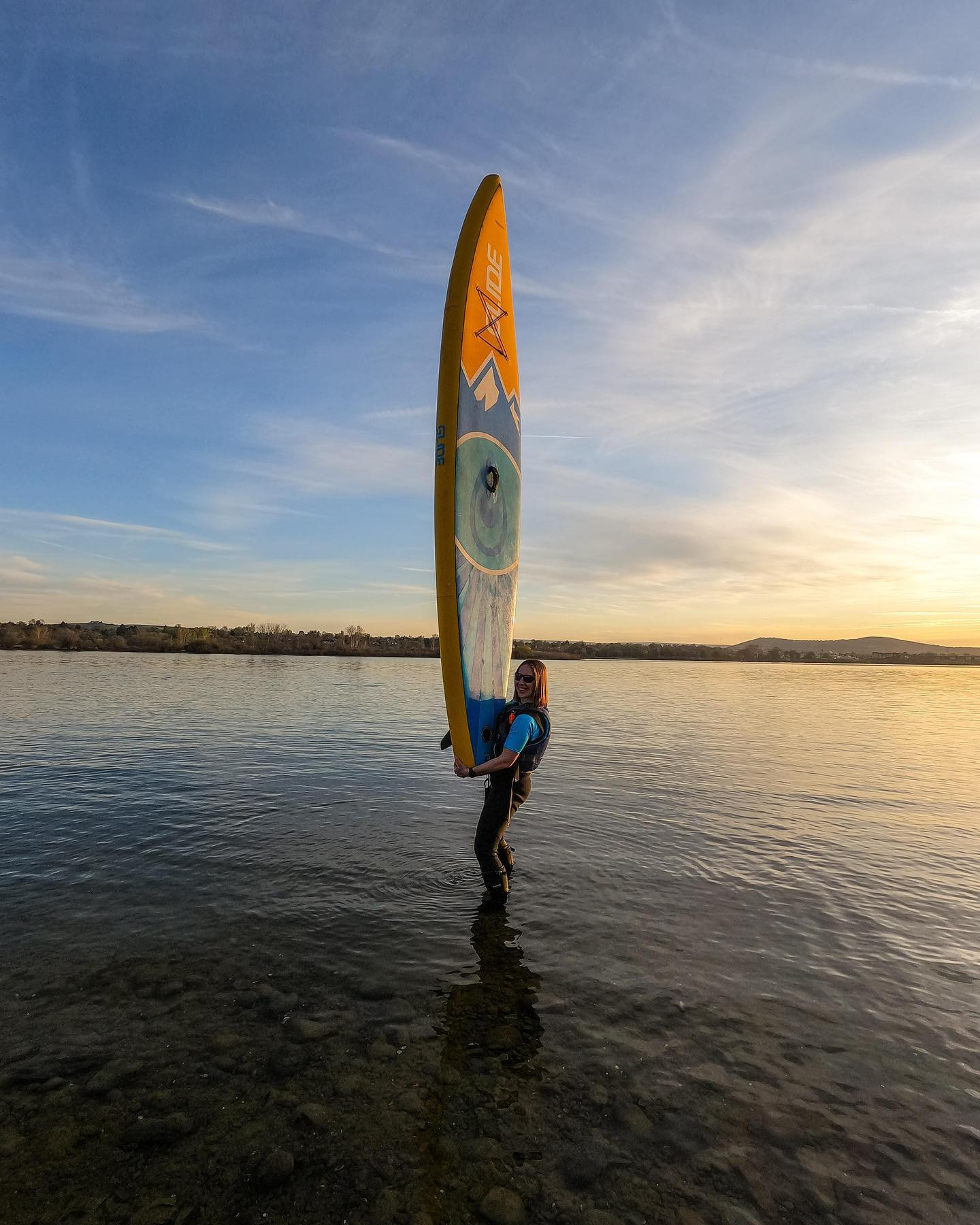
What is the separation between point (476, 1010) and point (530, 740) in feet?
8.36

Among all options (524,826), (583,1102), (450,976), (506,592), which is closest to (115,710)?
(524,826)

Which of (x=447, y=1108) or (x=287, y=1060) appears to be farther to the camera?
(x=287, y=1060)

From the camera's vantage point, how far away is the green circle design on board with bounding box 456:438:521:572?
22.5 feet

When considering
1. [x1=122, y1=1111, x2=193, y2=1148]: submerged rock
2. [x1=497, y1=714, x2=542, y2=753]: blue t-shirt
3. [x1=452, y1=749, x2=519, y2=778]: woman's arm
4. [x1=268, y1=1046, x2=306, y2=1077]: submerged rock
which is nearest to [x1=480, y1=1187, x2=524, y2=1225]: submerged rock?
[x1=268, y1=1046, x2=306, y2=1077]: submerged rock

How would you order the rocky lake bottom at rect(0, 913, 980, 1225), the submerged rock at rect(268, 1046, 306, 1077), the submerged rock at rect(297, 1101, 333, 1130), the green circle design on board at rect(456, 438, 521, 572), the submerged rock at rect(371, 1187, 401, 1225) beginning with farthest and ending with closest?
the green circle design on board at rect(456, 438, 521, 572)
the submerged rock at rect(268, 1046, 306, 1077)
the submerged rock at rect(297, 1101, 333, 1130)
the rocky lake bottom at rect(0, 913, 980, 1225)
the submerged rock at rect(371, 1187, 401, 1225)

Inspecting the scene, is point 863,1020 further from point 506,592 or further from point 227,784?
point 227,784

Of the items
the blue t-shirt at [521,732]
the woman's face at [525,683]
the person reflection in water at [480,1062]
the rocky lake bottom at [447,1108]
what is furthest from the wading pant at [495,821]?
the rocky lake bottom at [447,1108]

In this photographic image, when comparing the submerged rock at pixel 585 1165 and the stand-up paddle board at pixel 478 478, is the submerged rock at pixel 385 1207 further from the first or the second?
the stand-up paddle board at pixel 478 478

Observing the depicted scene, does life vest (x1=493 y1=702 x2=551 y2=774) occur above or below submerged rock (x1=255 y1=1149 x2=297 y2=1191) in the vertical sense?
above

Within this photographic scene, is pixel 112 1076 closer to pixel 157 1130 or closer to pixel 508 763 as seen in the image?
pixel 157 1130

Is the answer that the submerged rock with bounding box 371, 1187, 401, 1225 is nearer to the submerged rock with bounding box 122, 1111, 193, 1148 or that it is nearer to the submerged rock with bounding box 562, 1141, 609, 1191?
the submerged rock with bounding box 562, 1141, 609, 1191

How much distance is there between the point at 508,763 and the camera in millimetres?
6488

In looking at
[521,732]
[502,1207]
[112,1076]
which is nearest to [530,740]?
[521,732]

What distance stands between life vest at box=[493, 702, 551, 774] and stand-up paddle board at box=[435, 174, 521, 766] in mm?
145
